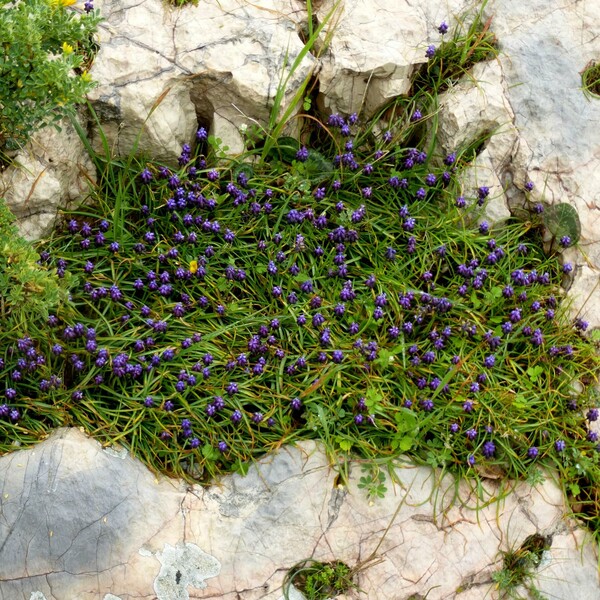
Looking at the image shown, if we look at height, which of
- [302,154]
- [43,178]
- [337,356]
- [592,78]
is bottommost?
[337,356]

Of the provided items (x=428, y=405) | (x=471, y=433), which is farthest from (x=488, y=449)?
(x=428, y=405)

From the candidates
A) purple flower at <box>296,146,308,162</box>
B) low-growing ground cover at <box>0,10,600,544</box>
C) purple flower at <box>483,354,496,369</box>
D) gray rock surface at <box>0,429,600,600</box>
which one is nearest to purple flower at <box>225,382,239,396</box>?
low-growing ground cover at <box>0,10,600,544</box>

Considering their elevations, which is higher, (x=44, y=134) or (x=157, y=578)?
(x=44, y=134)

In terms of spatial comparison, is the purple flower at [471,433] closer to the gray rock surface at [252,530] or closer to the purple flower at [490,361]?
the gray rock surface at [252,530]

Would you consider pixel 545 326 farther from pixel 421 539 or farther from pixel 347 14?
pixel 347 14

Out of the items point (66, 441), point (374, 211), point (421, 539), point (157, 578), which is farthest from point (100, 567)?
point (374, 211)

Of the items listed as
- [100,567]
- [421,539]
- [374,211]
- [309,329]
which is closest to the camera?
[100,567]

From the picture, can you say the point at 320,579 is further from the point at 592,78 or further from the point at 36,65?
the point at 592,78
